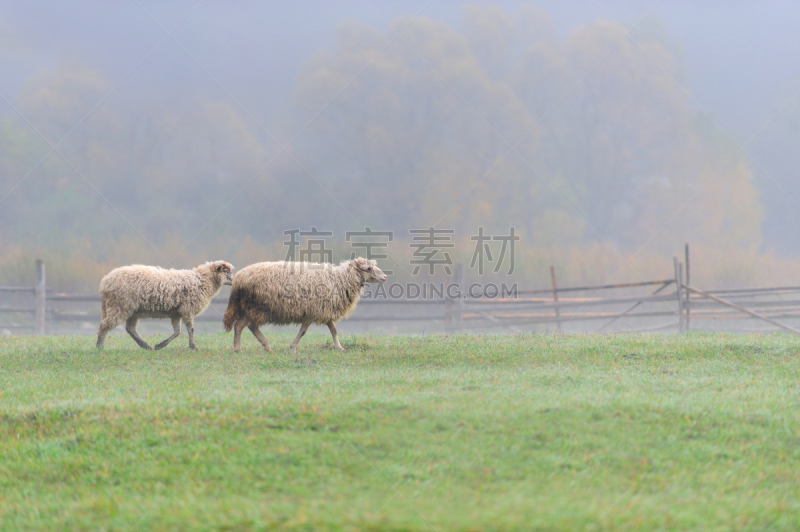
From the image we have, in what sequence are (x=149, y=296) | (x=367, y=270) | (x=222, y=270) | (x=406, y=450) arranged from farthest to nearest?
(x=222, y=270) → (x=367, y=270) → (x=149, y=296) → (x=406, y=450)

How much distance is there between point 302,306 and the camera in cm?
1153

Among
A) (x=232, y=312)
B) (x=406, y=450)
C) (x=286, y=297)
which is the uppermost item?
(x=286, y=297)

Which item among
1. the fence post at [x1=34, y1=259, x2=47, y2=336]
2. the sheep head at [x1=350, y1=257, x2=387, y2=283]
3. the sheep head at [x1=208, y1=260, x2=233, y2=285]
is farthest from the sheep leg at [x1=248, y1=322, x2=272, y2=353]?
the fence post at [x1=34, y1=259, x2=47, y2=336]

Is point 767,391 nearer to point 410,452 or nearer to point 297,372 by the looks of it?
point 410,452

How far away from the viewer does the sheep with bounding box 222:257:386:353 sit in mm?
11461

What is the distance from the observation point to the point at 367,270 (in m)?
12.4

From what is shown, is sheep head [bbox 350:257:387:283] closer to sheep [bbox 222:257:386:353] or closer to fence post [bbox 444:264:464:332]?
sheep [bbox 222:257:386:353]

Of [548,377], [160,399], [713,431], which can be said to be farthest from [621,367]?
[160,399]

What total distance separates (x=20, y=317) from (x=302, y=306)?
22623 millimetres

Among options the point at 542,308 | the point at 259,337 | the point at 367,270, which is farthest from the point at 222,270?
the point at 542,308

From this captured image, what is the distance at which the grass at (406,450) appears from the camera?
4.62 metres

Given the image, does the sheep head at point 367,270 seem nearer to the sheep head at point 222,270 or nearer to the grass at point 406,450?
the sheep head at point 222,270

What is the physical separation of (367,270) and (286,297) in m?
1.67

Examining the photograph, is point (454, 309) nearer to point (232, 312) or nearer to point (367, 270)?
point (367, 270)
